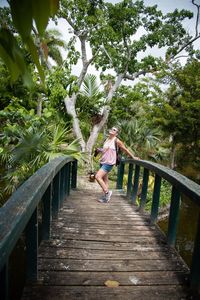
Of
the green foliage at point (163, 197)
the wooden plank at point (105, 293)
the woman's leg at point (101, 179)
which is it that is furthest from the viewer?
the green foliage at point (163, 197)

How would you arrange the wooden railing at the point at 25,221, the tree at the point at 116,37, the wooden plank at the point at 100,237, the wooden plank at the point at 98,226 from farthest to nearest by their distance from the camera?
the tree at the point at 116,37, the wooden plank at the point at 98,226, the wooden plank at the point at 100,237, the wooden railing at the point at 25,221

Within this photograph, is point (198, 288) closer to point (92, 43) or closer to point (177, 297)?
point (177, 297)

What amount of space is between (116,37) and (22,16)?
13.2 metres

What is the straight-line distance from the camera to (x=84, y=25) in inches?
500

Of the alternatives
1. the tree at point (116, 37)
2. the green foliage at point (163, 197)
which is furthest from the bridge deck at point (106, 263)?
the tree at point (116, 37)

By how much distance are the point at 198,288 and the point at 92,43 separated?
1237 cm

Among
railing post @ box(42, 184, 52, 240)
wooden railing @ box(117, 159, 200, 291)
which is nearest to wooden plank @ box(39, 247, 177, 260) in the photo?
railing post @ box(42, 184, 52, 240)

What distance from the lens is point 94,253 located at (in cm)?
292

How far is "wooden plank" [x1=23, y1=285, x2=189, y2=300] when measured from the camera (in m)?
2.15

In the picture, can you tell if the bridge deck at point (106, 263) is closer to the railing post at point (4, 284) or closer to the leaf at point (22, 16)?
the railing post at point (4, 284)

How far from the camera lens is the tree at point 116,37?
12.4 meters

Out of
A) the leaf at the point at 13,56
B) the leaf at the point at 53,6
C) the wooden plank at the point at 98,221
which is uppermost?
the leaf at the point at 53,6

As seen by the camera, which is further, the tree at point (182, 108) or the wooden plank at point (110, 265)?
the tree at point (182, 108)

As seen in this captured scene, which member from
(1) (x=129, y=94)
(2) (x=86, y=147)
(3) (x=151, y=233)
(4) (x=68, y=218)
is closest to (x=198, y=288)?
(3) (x=151, y=233)
